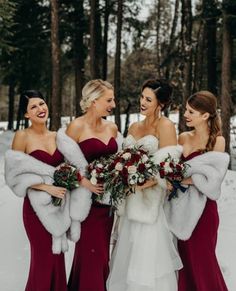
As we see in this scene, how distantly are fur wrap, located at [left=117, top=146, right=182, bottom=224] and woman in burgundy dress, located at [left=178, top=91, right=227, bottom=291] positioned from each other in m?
0.28

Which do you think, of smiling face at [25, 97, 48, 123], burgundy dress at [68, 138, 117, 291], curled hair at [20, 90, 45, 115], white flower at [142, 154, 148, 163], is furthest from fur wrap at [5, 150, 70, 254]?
white flower at [142, 154, 148, 163]

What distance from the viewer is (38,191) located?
213 inches

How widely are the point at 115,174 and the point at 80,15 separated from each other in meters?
19.8

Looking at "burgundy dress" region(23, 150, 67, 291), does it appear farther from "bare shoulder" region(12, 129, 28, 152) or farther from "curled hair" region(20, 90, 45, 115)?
"curled hair" region(20, 90, 45, 115)

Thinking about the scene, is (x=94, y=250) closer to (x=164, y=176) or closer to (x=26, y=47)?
(x=164, y=176)

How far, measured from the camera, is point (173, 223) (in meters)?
5.60

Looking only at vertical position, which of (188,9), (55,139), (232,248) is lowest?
(232,248)

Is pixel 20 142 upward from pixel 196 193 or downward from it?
upward

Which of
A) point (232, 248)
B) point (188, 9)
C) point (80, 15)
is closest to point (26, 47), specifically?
point (80, 15)

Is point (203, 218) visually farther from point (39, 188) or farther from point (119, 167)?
point (39, 188)

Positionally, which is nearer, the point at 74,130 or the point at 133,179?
the point at 133,179

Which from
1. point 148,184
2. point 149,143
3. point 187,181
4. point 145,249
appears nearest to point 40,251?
point 145,249

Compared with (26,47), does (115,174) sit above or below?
below

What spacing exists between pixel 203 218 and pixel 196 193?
1.03 feet
